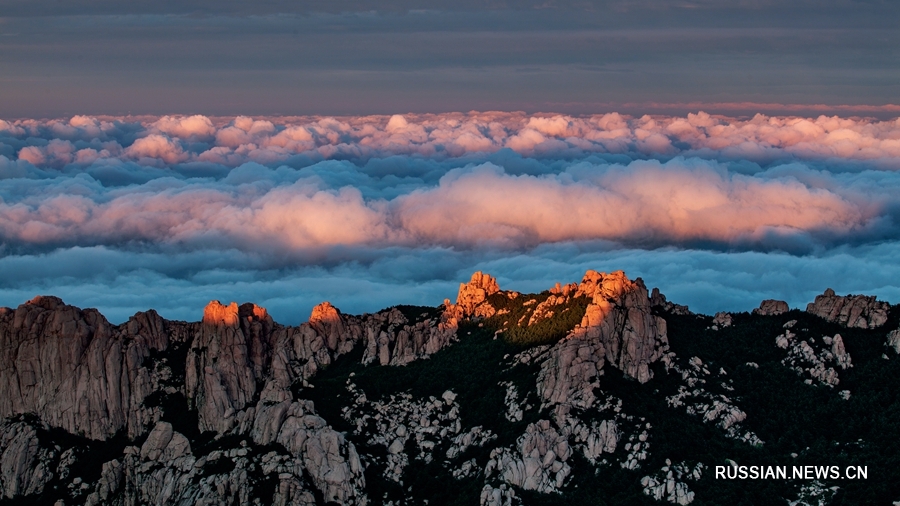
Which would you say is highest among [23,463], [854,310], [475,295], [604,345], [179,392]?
[475,295]

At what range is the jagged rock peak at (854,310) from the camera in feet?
518

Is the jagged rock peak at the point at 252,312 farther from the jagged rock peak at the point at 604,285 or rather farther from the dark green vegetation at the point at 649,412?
the jagged rock peak at the point at 604,285

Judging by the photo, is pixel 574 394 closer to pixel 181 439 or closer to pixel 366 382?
pixel 366 382

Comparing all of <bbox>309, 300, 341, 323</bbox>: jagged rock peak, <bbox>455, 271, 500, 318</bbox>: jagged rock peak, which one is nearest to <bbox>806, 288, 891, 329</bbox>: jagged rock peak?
<bbox>455, 271, 500, 318</bbox>: jagged rock peak

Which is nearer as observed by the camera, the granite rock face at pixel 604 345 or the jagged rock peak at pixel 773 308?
the granite rock face at pixel 604 345

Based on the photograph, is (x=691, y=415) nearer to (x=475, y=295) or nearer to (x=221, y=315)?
(x=475, y=295)

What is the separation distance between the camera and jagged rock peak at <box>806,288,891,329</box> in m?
158

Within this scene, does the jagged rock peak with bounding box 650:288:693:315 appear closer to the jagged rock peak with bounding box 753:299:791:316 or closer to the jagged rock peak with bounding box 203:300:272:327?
the jagged rock peak with bounding box 753:299:791:316

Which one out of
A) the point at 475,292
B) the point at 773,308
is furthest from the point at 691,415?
the point at 475,292

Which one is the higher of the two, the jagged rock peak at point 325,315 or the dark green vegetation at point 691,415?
the jagged rock peak at point 325,315

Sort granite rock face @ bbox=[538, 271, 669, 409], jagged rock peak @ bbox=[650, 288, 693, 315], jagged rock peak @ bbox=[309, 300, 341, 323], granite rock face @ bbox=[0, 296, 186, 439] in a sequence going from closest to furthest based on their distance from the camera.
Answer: granite rock face @ bbox=[538, 271, 669, 409] → granite rock face @ bbox=[0, 296, 186, 439] → jagged rock peak @ bbox=[650, 288, 693, 315] → jagged rock peak @ bbox=[309, 300, 341, 323]

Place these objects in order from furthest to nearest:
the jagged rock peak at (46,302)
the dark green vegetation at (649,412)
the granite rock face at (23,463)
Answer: the jagged rock peak at (46,302) → the granite rock face at (23,463) → the dark green vegetation at (649,412)

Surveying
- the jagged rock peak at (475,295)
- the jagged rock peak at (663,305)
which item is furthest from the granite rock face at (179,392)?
the jagged rock peak at (663,305)

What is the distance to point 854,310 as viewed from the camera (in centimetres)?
15962
